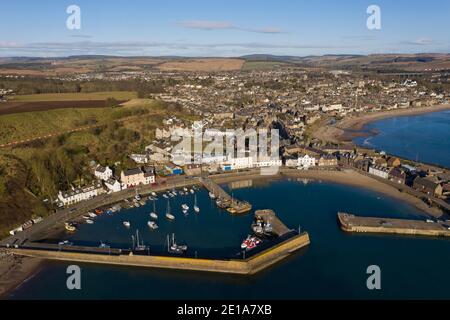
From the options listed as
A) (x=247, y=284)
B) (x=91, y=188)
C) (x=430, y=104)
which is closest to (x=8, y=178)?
(x=91, y=188)

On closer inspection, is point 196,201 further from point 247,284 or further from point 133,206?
point 247,284

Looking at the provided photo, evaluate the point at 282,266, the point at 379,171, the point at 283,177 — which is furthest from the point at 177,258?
the point at 379,171

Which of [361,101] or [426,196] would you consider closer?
[426,196]

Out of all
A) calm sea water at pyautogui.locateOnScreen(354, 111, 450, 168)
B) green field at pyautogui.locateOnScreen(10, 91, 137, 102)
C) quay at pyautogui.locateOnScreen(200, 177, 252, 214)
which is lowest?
quay at pyautogui.locateOnScreen(200, 177, 252, 214)

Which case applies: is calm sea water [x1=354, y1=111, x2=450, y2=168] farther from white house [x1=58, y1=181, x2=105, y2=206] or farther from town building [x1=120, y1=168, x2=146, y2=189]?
white house [x1=58, y1=181, x2=105, y2=206]

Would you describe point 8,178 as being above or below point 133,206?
above

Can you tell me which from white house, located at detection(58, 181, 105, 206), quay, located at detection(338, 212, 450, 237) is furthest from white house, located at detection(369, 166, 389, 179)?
white house, located at detection(58, 181, 105, 206)

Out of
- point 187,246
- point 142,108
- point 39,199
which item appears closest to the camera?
point 187,246
